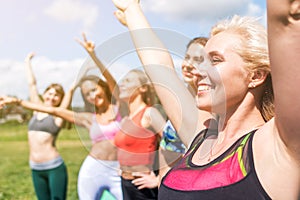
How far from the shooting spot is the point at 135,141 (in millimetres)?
4012

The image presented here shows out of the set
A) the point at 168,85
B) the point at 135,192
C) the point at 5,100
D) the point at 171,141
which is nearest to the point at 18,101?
the point at 5,100

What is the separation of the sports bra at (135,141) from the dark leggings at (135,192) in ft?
0.95

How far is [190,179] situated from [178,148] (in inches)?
76.8

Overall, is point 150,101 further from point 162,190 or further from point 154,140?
point 162,190

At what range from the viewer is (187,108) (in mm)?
1895

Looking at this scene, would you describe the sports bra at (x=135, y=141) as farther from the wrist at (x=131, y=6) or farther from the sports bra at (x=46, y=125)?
the sports bra at (x=46, y=125)

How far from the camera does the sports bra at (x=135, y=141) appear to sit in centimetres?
368

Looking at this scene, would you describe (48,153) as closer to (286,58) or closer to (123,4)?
(123,4)

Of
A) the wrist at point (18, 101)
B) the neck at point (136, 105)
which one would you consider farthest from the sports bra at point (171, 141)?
the wrist at point (18, 101)

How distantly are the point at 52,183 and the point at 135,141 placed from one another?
8.91ft

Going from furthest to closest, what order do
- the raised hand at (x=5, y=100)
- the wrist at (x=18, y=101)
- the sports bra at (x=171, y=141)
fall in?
the wrist at (x=18, y=101), the raised hand at (x=5, y=100), the sports bra at (x=171, y=141)

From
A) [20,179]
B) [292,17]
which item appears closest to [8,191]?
[20,179]

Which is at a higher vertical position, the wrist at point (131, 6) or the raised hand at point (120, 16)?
the wrist at point (131, 6)

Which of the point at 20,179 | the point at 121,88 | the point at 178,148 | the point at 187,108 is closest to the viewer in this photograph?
the point at 187,108
